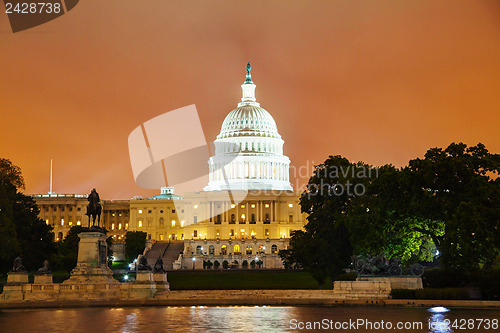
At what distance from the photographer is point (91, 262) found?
2480 inches

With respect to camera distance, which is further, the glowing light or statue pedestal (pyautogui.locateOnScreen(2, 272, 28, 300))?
statue pedestal (pyautogui.locateOnScreen(2, 272, 28, 300))

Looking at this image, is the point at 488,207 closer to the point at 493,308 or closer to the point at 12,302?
the point at 493,308

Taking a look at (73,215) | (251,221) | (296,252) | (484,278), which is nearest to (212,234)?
(251,221)

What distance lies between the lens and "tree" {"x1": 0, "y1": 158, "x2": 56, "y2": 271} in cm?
8294

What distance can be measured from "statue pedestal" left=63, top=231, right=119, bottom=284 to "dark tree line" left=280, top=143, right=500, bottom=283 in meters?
20.2

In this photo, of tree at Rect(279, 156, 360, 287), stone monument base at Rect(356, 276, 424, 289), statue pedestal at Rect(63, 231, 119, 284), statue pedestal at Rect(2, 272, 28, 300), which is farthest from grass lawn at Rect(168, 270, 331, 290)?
statue pedestal at Rect(2, 272, 28, 300)

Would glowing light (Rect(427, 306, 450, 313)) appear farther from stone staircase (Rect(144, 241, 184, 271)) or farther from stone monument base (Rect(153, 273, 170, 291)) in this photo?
stone staircase (Rect(144, 241, 184, 271))

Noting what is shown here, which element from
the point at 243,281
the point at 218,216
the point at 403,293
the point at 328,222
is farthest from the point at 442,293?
the point at 218,216

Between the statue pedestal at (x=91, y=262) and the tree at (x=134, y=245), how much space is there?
90259 mm

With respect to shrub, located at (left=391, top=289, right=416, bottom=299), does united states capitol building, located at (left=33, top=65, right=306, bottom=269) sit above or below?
above

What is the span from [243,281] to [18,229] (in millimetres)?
24041

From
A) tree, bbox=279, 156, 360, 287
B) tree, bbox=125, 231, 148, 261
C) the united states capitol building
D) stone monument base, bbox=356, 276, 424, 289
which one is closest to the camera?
stone monument base, bbox=356, 276, 424, 289

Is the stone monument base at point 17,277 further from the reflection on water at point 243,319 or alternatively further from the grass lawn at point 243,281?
the grass lawn at point 243,281

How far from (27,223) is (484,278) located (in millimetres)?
53151
